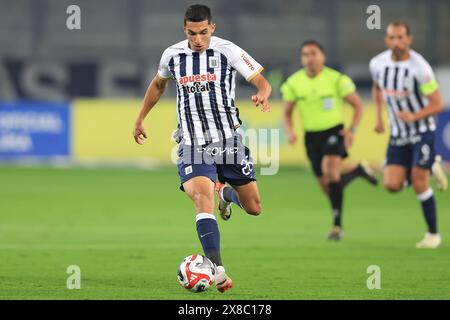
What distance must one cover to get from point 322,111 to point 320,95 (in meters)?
0.18

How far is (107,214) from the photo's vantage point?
16.0 m

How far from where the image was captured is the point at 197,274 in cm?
854

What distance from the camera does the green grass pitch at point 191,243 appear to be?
914 centimetres

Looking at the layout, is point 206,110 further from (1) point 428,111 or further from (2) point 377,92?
(2) point 377,92

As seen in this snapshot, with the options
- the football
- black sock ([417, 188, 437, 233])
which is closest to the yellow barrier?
black sock ([417, 188, 437, 233])

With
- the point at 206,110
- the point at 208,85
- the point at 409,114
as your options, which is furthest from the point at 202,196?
the point at 409,114

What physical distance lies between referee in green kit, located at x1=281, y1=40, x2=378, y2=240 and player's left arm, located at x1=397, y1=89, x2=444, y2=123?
Result: 4.17 feet

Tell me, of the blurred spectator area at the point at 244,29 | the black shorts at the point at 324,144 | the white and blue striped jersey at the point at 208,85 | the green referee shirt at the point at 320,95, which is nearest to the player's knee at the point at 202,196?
the white and blue striped jersey at the point at 208,85

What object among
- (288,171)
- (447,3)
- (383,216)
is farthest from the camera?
(447,3)

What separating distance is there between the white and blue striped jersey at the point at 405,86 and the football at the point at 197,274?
4529 mm

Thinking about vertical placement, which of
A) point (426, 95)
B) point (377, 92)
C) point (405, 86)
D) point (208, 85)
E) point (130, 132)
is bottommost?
point (208, 85)
